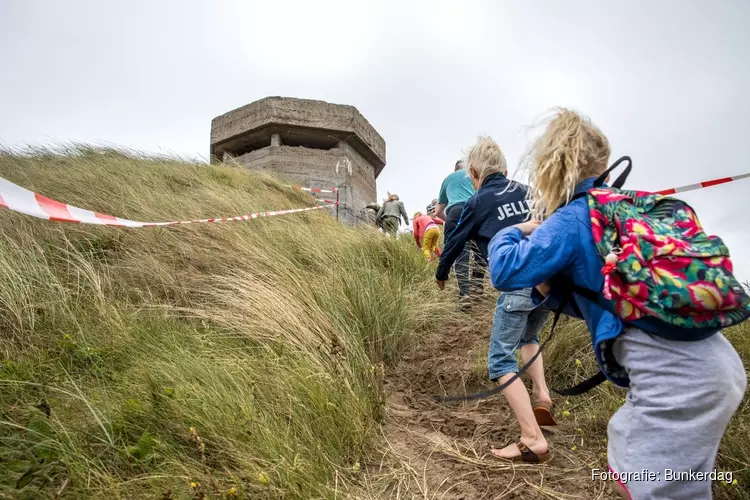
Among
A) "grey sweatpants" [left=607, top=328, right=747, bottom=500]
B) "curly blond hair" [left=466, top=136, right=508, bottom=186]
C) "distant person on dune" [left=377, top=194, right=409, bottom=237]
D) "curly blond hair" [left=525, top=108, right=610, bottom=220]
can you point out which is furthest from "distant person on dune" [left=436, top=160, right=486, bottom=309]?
"distant person on dune" [left=377, top=194, right=409, bottom=237]

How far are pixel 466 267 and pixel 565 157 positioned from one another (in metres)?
3.03

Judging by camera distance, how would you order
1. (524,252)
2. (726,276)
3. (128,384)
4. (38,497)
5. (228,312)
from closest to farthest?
(726,276) → (524,252) → (38,497) → (128,384) → (228,312)

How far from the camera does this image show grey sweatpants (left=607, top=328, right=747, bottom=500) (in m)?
1.22

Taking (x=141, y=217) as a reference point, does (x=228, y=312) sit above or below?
below

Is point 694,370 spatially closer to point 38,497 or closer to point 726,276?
point 726,276

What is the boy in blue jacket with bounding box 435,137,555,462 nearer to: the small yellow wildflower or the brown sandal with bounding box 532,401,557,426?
the brown sandal with bounding box 532,401,557,426

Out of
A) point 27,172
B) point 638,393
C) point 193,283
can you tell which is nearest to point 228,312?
point 193,283

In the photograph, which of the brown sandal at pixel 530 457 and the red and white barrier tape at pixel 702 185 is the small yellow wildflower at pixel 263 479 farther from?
the red and white barrier tape at pixel 702 185

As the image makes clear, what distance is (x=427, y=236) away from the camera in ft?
19.5

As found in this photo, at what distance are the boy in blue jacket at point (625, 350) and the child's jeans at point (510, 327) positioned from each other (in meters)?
→ 0.68

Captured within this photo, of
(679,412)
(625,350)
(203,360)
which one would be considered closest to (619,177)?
(625,350)

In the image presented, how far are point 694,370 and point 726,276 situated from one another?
25cm

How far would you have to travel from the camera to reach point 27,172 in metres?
6.06

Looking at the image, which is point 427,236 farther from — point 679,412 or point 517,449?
point 679,412
